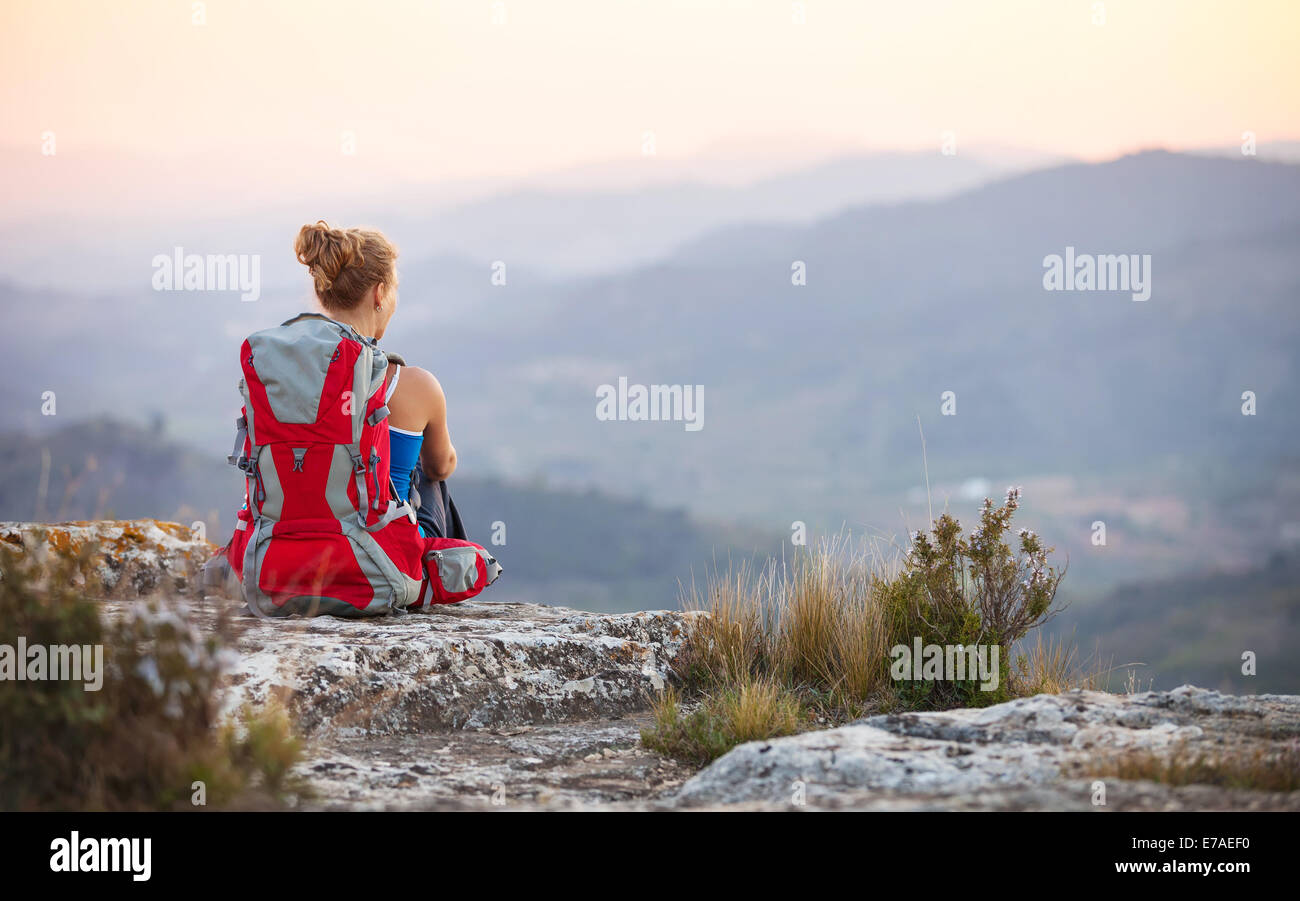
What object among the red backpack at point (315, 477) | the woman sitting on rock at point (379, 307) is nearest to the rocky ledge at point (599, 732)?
the red backpack at point (315, 477)

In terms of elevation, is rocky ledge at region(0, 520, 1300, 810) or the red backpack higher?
the red backpack

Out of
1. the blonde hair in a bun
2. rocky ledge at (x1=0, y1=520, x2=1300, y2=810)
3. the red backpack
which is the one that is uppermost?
the blonde hair in a bun

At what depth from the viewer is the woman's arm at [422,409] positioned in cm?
527

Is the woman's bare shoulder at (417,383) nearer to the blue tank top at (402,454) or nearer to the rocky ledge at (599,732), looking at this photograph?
the blue tank top at (402,454)

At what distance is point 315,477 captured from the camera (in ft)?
15.8

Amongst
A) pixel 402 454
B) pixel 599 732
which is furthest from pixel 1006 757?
pixel 402 454

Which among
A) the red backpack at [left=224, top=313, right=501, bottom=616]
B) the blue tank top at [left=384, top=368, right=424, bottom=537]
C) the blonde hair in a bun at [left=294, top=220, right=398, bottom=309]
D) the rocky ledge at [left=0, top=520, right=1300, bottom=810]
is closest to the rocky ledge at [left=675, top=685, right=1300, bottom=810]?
the rocky ledge at [left=0, top=520, right=1300, bottom=810]

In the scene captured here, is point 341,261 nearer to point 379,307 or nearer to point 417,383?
point 379,307

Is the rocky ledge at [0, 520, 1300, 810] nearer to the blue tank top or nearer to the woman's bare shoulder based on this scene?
the blue tank top

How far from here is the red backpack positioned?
473 centimetres

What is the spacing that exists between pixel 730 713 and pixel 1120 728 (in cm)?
152

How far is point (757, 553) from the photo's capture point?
5758 mm

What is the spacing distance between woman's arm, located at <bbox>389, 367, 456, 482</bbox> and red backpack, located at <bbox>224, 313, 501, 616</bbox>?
0.16m

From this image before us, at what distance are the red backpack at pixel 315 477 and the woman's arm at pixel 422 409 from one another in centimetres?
16
